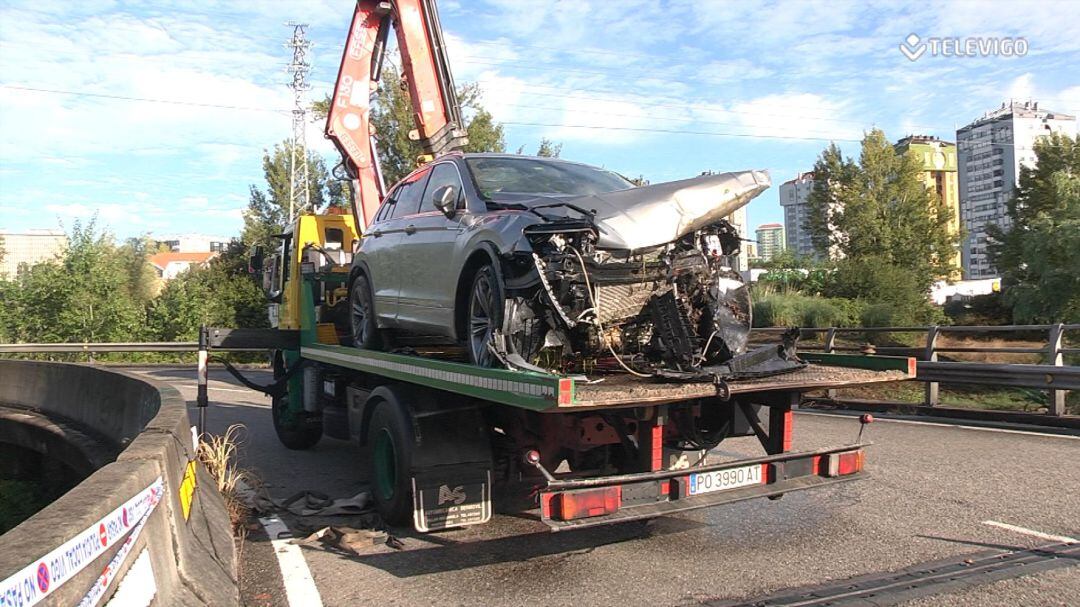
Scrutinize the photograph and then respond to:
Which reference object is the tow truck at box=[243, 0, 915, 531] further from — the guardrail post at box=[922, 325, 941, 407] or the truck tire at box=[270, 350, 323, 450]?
the guardrail post at box=[922, 325, 941, 407]

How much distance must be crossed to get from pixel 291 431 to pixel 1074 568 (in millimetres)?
8080

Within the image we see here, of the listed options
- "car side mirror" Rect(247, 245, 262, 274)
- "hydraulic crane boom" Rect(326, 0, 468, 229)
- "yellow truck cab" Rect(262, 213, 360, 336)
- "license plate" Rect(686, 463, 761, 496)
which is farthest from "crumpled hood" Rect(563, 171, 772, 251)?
"hydraulic crane boom" Rect(326, 0, 468, 229)

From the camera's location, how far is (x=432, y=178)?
7285mm

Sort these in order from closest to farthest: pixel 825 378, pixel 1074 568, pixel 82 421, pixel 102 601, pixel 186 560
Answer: pixel 102 601
pixel 186 560
pixel 1074 568
pixel 825 378
pixel 82 421

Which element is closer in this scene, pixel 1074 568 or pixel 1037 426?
pixel 1074 568

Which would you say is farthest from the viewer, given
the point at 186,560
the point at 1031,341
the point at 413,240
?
the point at 1031,341

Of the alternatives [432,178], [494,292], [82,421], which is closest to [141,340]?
[82,421]

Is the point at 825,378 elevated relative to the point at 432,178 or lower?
lower

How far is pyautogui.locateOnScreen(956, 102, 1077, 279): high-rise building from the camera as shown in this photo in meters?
71.8

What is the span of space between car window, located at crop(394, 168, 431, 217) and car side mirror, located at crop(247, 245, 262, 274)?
178 inches

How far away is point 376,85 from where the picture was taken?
46.1 feet

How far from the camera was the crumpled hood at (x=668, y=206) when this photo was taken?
5.10 m

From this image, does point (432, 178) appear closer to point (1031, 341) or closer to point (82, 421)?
point (82, 421)

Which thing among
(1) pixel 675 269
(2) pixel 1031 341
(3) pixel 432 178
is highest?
(3) pixel 432 178
